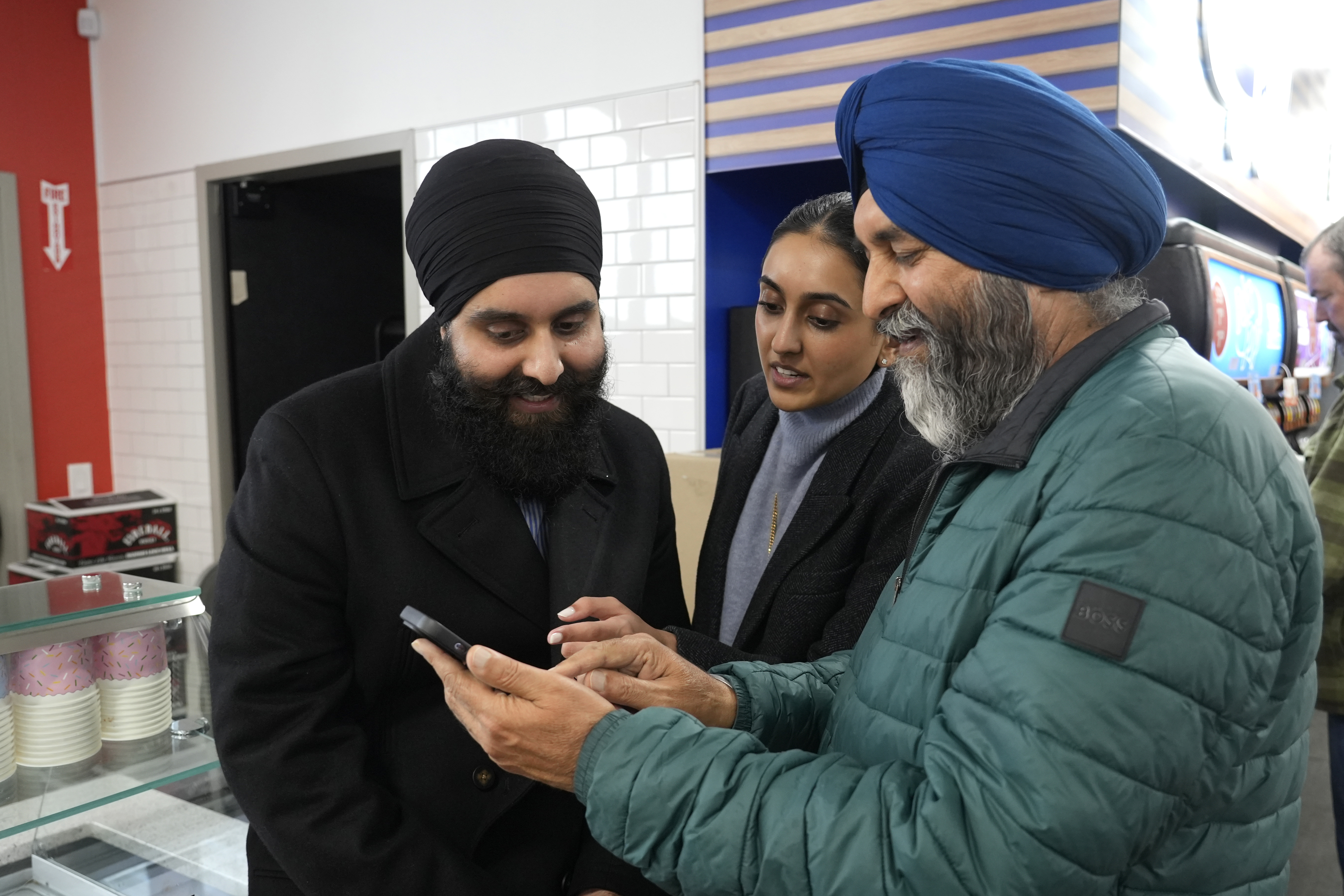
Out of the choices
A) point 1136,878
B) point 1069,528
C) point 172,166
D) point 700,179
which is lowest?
point 1136,878

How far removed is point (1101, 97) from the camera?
2.83 meters

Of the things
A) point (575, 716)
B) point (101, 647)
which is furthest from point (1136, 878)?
point (101, 647)

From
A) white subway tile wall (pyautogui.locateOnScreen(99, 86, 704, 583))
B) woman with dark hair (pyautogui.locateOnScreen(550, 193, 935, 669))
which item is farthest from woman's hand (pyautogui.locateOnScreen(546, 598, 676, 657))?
white subway tile wall (pyautogui.locateOnScreen(99, 86, 704, 583))

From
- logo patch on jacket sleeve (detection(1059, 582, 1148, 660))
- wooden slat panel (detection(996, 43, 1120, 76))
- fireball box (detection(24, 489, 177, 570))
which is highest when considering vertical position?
wooden slat panel (detection(996, 43, 1120, 76))

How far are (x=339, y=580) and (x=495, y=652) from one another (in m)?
0.32

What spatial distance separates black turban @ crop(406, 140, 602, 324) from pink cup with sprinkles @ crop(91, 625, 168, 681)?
0.69 metres

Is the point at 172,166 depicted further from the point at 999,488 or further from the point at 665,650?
the point at 999,488

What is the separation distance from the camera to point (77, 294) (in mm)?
5395

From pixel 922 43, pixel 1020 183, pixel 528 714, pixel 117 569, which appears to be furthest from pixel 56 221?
pixel 1020 183

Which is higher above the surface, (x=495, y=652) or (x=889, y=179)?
(x=889, y=179)

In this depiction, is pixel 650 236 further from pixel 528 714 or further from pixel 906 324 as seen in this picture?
pixel 528 714

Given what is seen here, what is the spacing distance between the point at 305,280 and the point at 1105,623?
522 cm

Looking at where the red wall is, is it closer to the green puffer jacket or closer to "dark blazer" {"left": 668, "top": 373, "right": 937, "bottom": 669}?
"dark blazer" {"left": 668, "top": 373, "right": 937, "bottom": 669}

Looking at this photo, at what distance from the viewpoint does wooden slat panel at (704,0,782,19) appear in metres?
3.43
